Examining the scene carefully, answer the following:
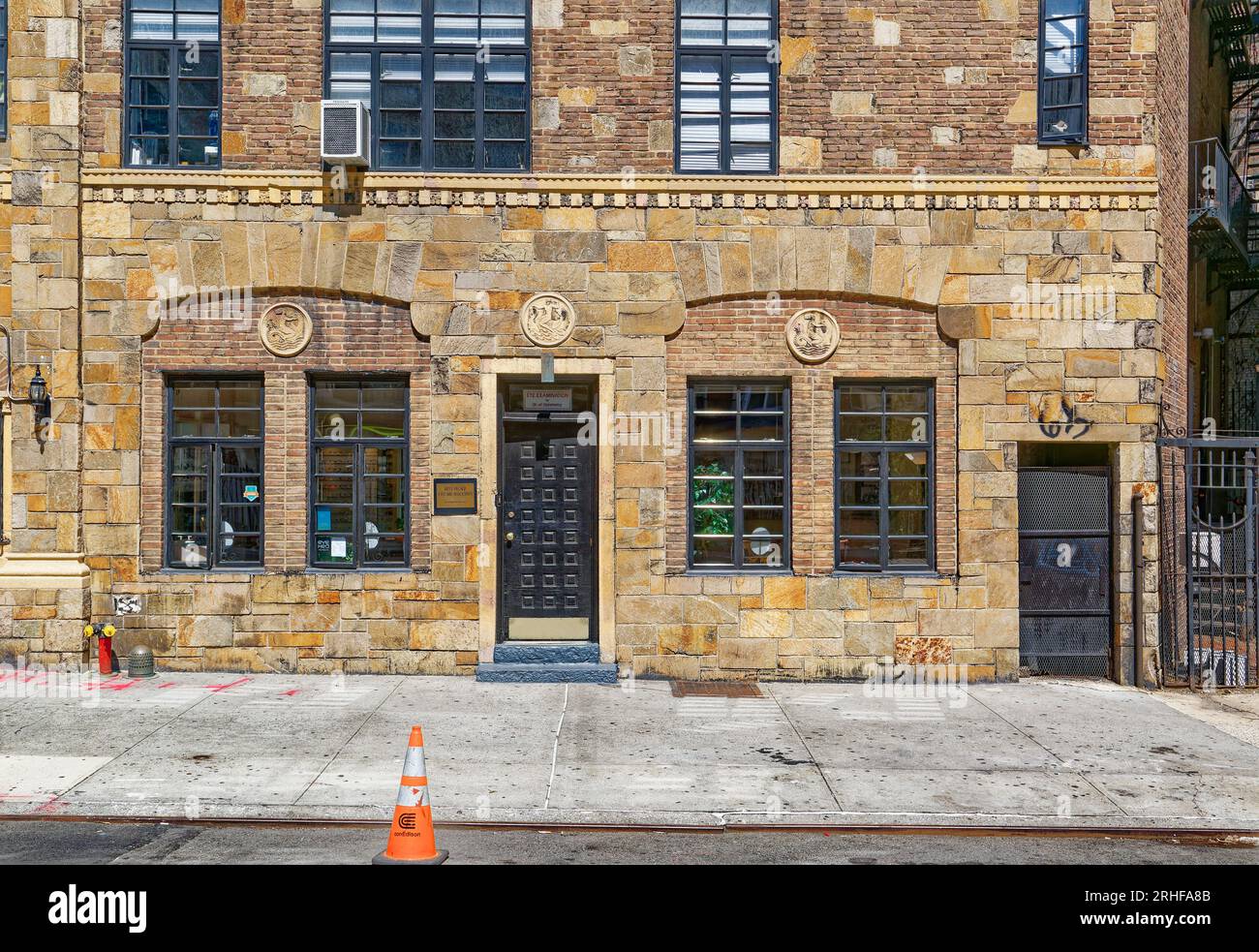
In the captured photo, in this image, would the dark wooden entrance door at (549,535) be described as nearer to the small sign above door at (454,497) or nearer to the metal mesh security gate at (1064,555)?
the small sign above door at (454,497)

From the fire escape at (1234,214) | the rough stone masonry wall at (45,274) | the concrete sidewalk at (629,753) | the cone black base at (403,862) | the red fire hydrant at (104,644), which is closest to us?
the cone black base at (403,862)

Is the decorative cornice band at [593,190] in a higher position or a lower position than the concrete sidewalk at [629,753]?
higher

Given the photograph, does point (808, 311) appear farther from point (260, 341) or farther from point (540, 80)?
point (260, 341)

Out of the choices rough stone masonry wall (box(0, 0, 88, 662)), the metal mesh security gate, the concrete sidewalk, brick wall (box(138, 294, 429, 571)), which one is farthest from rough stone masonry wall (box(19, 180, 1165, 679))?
the concrete sidewalk

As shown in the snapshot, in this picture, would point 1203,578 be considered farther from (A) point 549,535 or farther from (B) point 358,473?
(B) point 358,473

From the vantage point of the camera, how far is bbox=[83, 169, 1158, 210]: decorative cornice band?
39.8 ft

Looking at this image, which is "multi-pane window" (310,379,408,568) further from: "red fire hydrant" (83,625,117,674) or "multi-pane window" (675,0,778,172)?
"multi-pane window" (675,0,778,172)

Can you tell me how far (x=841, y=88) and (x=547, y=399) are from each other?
4.74 metres

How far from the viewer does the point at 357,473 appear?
40.5 ft

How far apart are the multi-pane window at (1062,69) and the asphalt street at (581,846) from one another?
807 cm

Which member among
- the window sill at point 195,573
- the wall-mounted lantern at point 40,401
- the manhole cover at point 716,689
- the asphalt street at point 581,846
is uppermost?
the wall-mounted lantern at point 40,401

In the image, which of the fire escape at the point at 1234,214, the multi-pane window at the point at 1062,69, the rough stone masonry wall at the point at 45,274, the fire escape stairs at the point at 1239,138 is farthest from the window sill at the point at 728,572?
the fire escape stairs at the point at 1239,138

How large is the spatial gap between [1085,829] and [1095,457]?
19.9 ft

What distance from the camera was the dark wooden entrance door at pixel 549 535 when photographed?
12.4 metres
